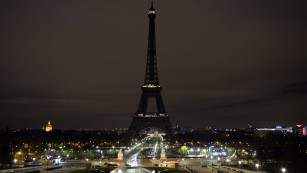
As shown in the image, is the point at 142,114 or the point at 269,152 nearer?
the point at 269,152

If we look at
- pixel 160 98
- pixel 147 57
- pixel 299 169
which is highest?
pixel 147 57

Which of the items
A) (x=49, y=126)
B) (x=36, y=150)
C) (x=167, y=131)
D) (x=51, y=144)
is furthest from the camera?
(x=49, y=126)

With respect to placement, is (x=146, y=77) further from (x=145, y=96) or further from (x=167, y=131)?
(x=167, y=131)

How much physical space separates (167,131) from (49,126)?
69.8 meters

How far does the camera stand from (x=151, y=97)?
107188 millimetres

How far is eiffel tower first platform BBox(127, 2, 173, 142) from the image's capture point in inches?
4048

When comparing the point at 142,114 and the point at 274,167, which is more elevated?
the point at 142,114

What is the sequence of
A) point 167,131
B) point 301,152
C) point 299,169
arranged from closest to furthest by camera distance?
point 299,169 → point 301,152 → point 167,131

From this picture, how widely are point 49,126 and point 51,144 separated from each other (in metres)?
66.5

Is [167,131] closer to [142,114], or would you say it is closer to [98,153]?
[142,114]

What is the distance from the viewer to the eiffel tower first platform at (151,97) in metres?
103

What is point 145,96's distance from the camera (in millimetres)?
105938

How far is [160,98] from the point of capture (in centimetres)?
10594

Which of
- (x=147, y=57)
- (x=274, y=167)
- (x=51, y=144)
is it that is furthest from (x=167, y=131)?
(x=274, y=167)
